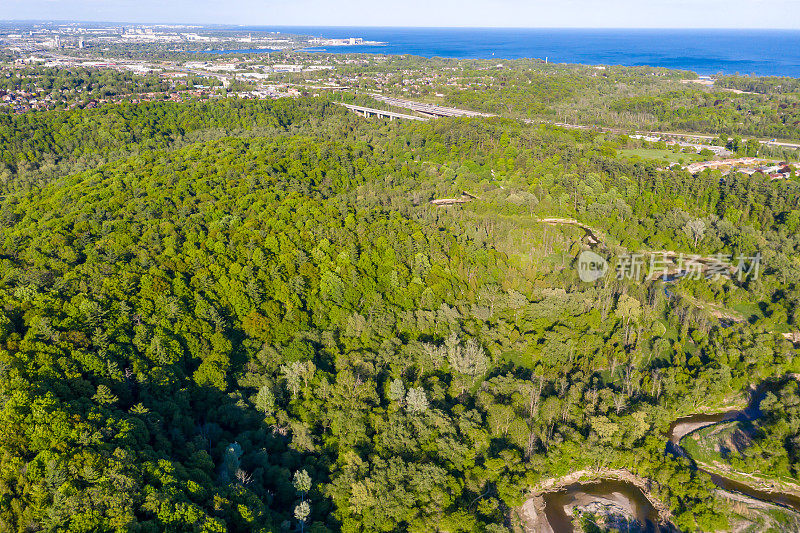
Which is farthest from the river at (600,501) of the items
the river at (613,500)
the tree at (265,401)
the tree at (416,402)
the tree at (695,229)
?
the tree at (695,229)

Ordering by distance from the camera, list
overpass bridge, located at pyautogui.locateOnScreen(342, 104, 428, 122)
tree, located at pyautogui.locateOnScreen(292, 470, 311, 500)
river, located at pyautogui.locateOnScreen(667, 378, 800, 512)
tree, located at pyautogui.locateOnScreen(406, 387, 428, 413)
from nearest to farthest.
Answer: tree, located at pyautogui.locateOnScreen(292, 470, 311, 500) → river, located at pyautogui.locateOnScreen(667, 378, 800, 512) → tree, located at pyautogui.locateOnScreen(406, 387, 428, 413) → overpass bridge, located at pyautogui.locateOnScreen(342, 104, 428, 122)

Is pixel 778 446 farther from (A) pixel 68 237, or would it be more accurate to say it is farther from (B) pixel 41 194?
(B) pixel 41 194

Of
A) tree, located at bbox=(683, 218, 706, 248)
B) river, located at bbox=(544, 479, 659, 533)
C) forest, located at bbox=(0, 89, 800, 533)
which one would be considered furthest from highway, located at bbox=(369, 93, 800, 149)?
river, located at bbox=(544, 479, 659, 533)

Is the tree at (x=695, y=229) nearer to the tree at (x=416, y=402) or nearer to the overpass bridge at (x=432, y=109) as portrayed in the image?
the tree at (x=416, y=402)

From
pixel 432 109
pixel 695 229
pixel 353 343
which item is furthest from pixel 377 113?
pixel 353 343

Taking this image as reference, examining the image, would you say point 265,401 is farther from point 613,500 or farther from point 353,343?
point 613,500

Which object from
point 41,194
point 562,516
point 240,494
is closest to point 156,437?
point 240,494

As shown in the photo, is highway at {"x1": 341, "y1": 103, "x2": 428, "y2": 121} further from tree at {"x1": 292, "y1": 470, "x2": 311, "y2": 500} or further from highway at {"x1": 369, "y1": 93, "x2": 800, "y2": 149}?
tree at {"x1": 292, "y1": 470, "x2": 311, "y2": 500}

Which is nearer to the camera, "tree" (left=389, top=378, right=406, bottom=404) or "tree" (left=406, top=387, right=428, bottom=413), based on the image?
Answer: "tree" (left=406, top=387, right=428, bottom=413)
